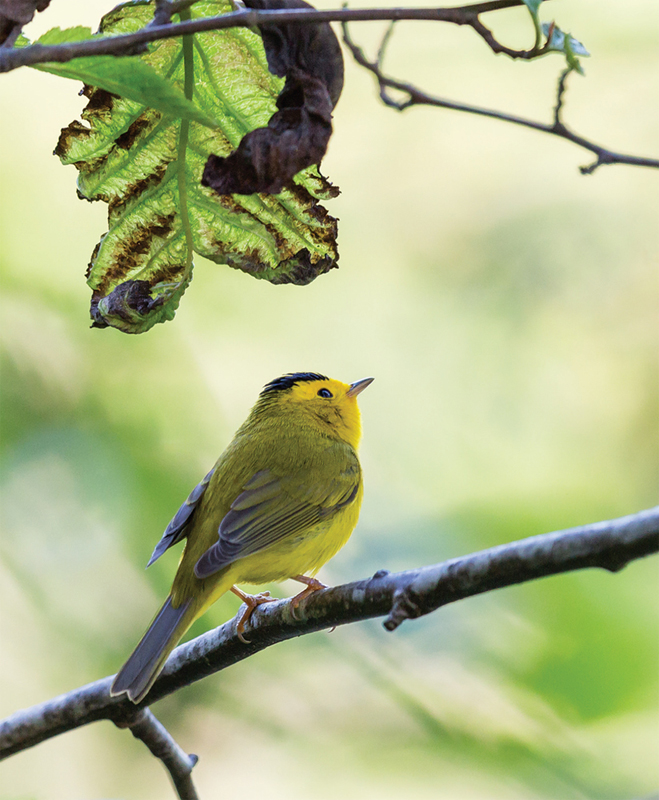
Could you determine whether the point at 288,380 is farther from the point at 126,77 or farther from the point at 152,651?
the point at 126,77

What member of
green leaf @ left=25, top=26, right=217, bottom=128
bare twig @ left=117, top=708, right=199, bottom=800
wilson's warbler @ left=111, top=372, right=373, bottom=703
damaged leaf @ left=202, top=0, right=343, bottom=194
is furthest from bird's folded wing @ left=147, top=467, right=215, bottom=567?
green leaf @ left=25, top=26, right=217, bottom=128

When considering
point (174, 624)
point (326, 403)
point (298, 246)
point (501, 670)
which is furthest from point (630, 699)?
point (298, 246)

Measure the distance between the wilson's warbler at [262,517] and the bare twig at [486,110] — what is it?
136 centimetres

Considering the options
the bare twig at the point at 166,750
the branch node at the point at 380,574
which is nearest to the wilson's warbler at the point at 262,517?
the bare twig at the point at 166,750

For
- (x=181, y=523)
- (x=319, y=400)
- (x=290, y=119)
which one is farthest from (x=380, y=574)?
(x=319, y=400)

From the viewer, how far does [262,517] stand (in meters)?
2.50

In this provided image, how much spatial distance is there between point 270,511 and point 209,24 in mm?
1788

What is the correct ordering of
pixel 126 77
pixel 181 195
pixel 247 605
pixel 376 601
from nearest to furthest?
pixel 126 77
pixel 376 601
pixel 181 195
pixel 247 605

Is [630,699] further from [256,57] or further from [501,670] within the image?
[256,57]

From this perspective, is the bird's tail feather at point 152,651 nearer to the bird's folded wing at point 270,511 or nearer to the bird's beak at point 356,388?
the bird's folded wing at point 270,511

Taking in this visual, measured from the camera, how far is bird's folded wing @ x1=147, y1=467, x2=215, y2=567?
98.7 inches

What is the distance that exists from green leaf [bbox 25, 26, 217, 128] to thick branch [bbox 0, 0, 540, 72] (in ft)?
0.11

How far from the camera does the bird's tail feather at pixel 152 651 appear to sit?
5.82 feet

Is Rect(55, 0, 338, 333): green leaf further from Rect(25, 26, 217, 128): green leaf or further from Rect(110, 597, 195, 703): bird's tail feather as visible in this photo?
Rect(110, 597, 195, 703): bird's tail feather
